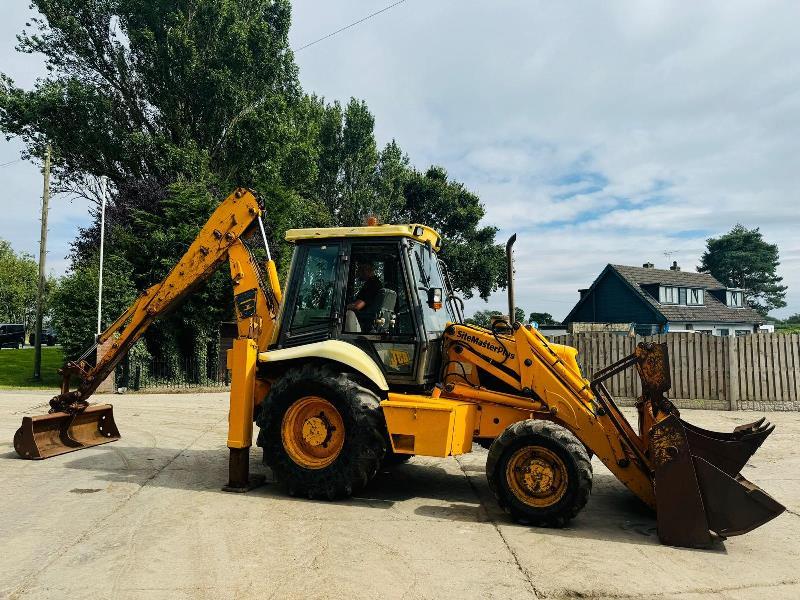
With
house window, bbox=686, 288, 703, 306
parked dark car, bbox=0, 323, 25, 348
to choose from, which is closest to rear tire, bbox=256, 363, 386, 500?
house window, bbox=686, 288, 703, 306

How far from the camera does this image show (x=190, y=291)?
7793 mm

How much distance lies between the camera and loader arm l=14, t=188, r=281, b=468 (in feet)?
23.2

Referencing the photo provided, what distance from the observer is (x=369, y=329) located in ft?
21.1

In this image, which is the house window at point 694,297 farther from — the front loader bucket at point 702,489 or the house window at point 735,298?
the front loader bucket at point 702,489

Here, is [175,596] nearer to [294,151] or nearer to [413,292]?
[413,292]

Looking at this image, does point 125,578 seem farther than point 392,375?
No

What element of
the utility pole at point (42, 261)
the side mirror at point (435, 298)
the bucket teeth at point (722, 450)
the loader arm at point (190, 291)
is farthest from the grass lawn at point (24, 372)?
the bucket teeth at point (722, 450)

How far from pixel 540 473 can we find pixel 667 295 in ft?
114

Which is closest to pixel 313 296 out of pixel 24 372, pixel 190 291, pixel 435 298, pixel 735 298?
pixel 435 298

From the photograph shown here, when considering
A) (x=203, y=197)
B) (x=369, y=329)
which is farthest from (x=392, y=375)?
(x=203, y=197)

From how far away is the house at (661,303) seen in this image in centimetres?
3547

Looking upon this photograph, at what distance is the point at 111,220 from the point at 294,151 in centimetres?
782

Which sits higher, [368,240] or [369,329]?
[368,240]

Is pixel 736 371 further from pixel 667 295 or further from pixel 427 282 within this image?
pixel 667 295
